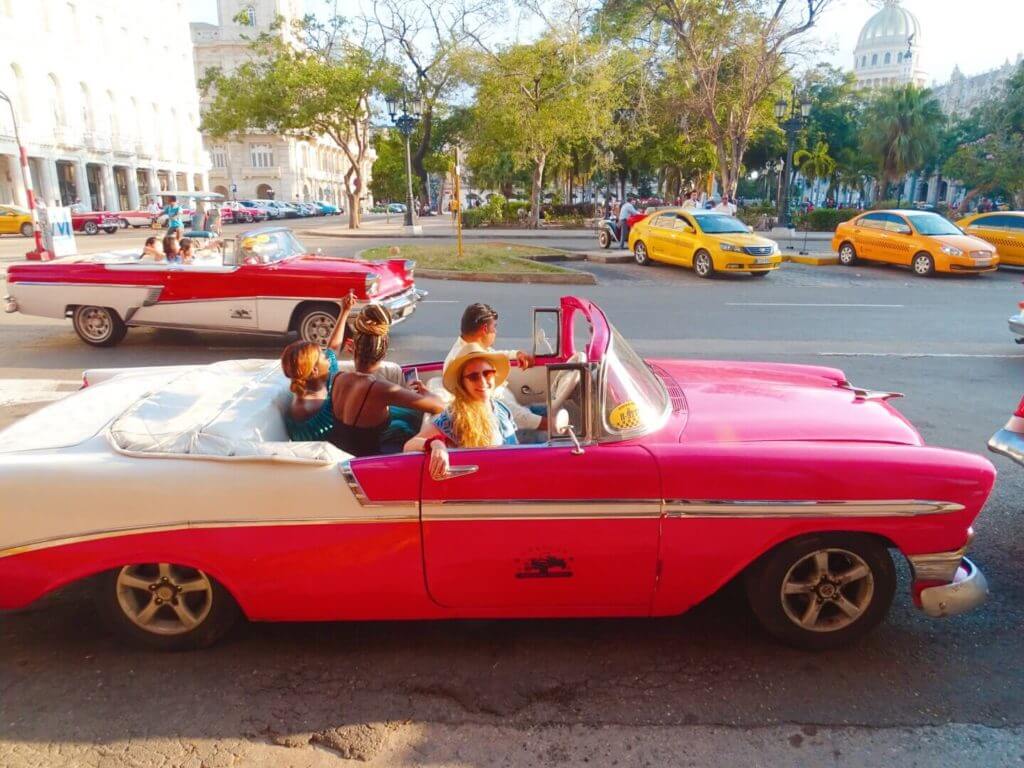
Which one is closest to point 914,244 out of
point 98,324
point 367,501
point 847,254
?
point 847,254

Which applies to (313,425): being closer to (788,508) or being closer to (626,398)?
(626,398)

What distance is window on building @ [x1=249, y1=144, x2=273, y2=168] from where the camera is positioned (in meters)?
83.1

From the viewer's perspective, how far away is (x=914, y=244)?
16.7 meters

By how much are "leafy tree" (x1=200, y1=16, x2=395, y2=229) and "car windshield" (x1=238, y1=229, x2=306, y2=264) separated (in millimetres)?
25168

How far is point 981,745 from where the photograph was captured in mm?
2555

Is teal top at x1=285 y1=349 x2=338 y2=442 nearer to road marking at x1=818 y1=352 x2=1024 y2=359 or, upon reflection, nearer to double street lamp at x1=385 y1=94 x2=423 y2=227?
road marking at x1=818 y1=352 x2=1024 y2=359

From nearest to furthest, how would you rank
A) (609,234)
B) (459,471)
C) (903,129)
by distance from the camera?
1. (459,471)
2. (609,234)
3. (903,129)

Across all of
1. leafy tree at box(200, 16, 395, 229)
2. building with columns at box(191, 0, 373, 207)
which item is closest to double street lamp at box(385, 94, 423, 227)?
leafy tree at box(200, 16, 395, 229)

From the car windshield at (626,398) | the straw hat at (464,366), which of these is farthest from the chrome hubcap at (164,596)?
the car windshield at (626,398)

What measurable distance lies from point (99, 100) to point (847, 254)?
5509cm

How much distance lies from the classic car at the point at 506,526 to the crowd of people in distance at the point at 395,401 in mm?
243

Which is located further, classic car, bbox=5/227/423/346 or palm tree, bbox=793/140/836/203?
palm tree, bbox=793/140/836/203

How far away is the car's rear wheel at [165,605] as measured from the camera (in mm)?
2939

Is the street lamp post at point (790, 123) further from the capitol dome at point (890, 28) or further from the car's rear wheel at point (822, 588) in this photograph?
the capitol dome at point (890, 28)
